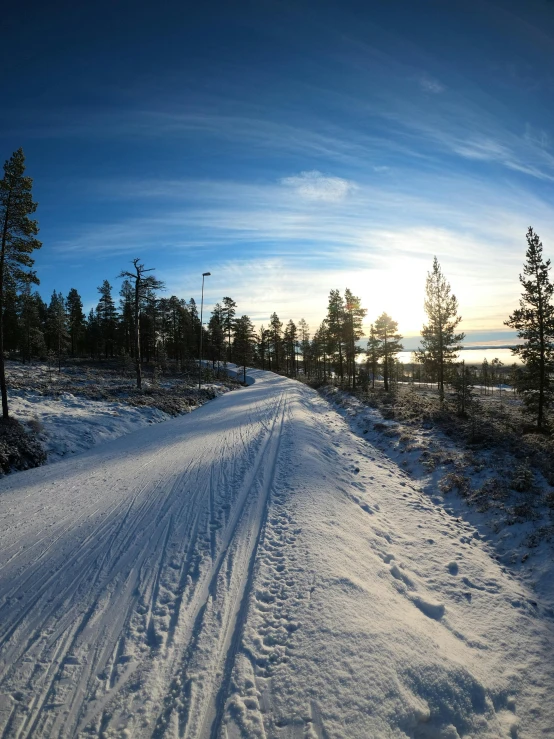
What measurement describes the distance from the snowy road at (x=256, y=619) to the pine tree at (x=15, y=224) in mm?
9843

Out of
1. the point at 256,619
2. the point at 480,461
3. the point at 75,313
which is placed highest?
the point at 75,313

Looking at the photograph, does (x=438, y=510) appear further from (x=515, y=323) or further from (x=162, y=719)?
(x=515, y=323)

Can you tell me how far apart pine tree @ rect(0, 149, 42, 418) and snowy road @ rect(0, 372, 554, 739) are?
9843 millimetres

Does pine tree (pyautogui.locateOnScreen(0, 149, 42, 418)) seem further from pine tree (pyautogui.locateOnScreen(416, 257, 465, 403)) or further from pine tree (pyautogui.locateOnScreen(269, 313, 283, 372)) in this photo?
pine tree (pyautogui.locateOnScreen(269, 313, 283, 372))

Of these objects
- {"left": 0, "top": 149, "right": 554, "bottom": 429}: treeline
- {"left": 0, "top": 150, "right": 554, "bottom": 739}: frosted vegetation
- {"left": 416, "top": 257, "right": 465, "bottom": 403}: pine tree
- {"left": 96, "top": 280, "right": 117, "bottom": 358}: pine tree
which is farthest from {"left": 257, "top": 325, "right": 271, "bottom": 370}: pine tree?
{"left": 0, "top": 150, "right": 554, "bottom": 739}: frosted vegetation

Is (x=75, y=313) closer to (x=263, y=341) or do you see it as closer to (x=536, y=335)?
(x=263, y=341)

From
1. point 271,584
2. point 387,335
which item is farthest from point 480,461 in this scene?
point 387,335

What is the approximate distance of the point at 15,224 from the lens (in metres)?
12.7

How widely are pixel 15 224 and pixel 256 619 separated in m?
16.5

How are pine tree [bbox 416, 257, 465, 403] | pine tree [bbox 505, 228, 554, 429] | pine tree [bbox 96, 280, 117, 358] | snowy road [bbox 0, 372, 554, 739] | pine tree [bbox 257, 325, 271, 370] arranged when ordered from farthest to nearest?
1. pine tree [bbox 257, 325, 271, 370]
2. pine tree [bbox 96, 280, 117, 358]
3. pine tree [bbox 416, 257, 465, 403]
4. pine tree [bbox 505, 228, 554, 429]
5. snowy road [bbox 0, 372, 554, 739]

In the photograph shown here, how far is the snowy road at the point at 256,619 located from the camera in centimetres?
285

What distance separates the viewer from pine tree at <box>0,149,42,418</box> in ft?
40.4

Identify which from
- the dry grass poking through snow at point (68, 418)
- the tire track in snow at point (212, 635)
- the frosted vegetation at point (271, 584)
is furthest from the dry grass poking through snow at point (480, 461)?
the dry grass poking through snow at point (68, 418)

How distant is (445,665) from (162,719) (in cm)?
297
